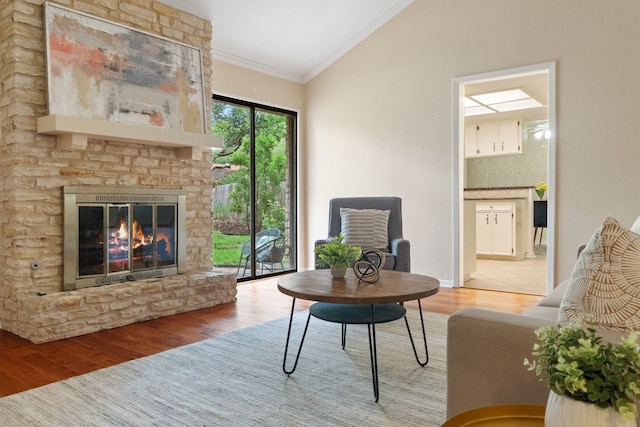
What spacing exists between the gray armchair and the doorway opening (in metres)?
0.94

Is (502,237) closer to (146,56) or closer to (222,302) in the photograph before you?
(222,302)

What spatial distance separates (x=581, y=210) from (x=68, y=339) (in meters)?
4.35

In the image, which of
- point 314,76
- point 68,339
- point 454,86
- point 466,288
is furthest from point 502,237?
point 68,339

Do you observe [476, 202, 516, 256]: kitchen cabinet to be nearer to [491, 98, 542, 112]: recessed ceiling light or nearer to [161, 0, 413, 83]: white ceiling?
[491, 98, 542, 112]: recessed ceiling light

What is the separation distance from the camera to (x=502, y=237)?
7.38 m

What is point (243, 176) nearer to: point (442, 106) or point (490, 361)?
point (442, 106)

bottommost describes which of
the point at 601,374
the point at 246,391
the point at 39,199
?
the point at 246,391

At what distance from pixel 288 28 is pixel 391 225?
2.43 meters

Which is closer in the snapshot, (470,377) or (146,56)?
(470,377)

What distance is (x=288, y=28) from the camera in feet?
16.5

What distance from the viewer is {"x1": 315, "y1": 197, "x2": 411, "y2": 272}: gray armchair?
3.88 metres

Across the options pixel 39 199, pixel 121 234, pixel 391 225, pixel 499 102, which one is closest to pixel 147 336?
pixel 121 234

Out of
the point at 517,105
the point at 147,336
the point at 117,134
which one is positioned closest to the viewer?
the point at 147,336

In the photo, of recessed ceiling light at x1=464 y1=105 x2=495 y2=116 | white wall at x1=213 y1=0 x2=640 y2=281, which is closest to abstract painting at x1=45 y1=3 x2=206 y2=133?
white wall at x1=213 y1=0 x2=640 y2=281
